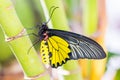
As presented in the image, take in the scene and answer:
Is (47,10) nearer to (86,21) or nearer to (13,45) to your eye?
(13,45)

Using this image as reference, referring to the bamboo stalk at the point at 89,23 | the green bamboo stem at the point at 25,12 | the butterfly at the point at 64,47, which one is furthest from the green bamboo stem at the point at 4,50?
the butterfly at the point at 64,47

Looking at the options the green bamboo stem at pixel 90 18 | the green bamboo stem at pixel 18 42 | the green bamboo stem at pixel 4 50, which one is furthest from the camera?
the green bamboo stem at pixel 4 50

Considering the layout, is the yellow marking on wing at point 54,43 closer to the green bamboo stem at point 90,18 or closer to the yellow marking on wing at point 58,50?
the yellow marking on wing at point 58,50

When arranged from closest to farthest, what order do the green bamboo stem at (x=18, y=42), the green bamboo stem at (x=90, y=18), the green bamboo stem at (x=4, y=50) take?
1. the green bamboo stem at (x=18, y=42)
2. the green bamboo stem at (x=90, y=18)
3. the green bamboo stem at (x=4, y=50)

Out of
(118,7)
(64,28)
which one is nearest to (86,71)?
(64,28)

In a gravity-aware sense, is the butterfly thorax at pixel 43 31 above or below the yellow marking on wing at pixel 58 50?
above

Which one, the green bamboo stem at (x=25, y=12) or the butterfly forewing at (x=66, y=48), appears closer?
the butterfly forewing at (x=66, y=48)
